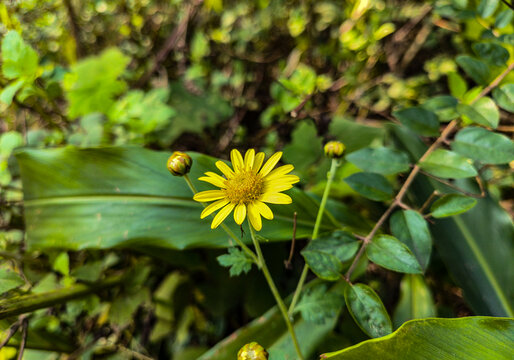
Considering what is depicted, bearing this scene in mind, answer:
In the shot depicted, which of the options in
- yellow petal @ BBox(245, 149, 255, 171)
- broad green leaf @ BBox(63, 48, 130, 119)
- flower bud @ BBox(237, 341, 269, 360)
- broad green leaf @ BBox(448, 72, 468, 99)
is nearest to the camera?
flower bud @ BBox(237, 341, 269, 360)

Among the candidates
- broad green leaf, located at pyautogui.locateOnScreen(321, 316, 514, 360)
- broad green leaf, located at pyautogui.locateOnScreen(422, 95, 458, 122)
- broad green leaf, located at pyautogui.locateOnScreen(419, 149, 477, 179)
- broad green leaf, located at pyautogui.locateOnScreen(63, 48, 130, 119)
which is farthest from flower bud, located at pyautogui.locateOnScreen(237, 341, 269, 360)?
broad green leaf, located at pyautogui.locateOnScreen(63, 48, 130, 119)

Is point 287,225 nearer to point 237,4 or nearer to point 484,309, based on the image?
point 484,309

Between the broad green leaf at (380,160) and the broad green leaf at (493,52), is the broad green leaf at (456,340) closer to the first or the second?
the broad green leaf at (380,160)

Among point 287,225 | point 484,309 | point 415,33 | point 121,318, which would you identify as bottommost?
point 121,318

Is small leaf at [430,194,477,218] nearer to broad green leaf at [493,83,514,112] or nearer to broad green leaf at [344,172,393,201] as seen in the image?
broad green leaf at [344,172,393,201]

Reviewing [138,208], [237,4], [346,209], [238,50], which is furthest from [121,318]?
[237,4]

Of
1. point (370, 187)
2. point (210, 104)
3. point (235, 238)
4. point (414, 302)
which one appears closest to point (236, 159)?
point (235, 238)
